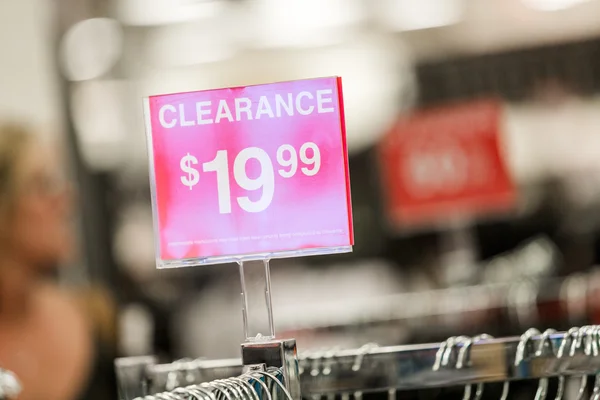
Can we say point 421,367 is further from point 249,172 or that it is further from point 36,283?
point 36,283

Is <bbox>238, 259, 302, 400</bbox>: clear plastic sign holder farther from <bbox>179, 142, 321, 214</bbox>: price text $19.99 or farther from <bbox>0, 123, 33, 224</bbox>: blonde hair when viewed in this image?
<bbox>0, 123, 33, 224</bbox>: blonde hair

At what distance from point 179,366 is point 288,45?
288 cm

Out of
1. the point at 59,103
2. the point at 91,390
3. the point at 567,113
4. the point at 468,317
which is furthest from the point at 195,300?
the point at 567,113

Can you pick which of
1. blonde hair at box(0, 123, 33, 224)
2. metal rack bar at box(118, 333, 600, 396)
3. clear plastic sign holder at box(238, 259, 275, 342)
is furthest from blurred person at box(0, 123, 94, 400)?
clear plastic sign holder at box(238, 259, 275, 342)

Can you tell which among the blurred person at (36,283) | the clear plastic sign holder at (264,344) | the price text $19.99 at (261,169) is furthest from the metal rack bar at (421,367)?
the blurred person at (36,283)

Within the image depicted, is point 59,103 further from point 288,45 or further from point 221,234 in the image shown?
point 221,234

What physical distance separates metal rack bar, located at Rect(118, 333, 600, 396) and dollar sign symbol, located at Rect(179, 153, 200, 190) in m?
0.32

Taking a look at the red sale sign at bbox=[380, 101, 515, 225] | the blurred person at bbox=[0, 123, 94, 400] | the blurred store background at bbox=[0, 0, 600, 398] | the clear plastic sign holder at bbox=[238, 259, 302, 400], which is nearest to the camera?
the clear plastic sign holder at bbox=[238, 259, 302, 400]

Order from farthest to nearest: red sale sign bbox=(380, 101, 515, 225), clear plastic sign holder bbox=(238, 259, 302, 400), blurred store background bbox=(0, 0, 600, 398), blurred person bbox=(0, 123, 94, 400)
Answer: blurred store background bbox=(0, 0, 600, 398) < red sale sign bbox=(380, 101, 515, 225) < blurred person bbox=(0, 123, 94, 400) < clear plastic sign holder bbox=(238, 259, 302, 400)

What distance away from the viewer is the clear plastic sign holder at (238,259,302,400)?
4.17 ft

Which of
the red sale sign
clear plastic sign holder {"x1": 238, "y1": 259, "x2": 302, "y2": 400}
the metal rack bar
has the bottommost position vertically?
the metal rack bar

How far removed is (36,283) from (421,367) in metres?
2.36

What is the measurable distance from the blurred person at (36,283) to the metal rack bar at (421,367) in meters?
2.00

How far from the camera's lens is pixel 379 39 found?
4332 millimetres
